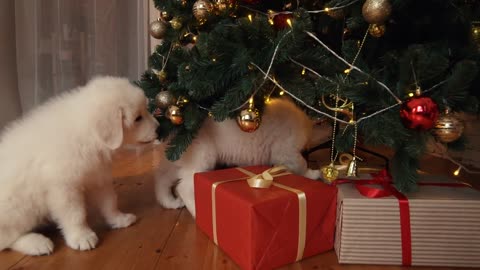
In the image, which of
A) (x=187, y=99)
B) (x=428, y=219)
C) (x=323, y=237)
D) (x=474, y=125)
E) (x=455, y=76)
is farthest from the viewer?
(x=474, y=125)

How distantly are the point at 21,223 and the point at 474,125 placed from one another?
2.57m

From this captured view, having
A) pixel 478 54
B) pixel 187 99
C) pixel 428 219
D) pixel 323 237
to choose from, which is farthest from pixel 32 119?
pixel 478 54

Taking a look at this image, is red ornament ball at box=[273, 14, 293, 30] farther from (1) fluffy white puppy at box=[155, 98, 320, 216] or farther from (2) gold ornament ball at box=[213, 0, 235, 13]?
(1) fluffy white puppy at box=[155, 98, 320, 216]

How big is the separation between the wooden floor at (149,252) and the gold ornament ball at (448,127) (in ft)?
1.52

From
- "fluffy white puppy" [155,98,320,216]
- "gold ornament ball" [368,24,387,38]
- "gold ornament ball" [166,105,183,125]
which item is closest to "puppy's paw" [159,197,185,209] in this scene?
"fluffy white puppy" [155,98,320,216]

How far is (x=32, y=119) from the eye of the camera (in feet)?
4.46

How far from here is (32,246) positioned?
125cm

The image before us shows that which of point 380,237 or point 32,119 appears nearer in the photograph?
point 380,237

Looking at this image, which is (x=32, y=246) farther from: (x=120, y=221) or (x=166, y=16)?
(x=166, y=16)

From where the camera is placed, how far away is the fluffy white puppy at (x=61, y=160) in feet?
4.02

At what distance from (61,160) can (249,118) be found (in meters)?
0.67

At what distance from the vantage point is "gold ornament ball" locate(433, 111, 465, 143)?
108 cm

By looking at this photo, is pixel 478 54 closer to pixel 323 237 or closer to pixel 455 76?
pixel 455 76

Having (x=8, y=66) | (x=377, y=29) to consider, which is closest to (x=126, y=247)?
(x=377, y=29)
